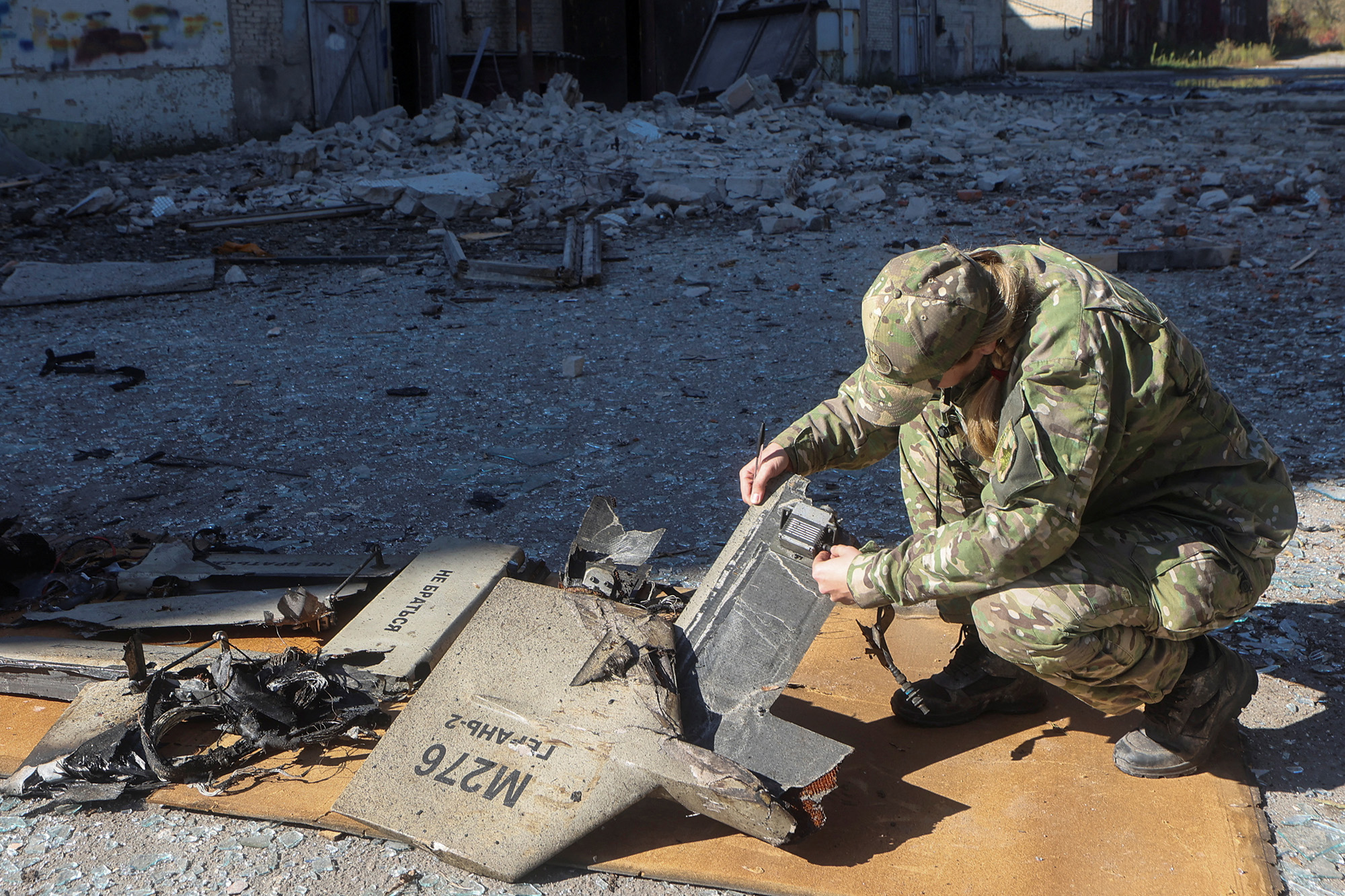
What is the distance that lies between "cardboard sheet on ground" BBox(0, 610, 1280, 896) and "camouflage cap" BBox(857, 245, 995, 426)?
0.84m

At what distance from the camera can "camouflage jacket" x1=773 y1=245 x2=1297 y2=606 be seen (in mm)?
1681

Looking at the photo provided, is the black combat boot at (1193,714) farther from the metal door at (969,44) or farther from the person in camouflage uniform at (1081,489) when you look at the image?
the metal door at (969,44)

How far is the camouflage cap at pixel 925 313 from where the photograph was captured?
1.68m

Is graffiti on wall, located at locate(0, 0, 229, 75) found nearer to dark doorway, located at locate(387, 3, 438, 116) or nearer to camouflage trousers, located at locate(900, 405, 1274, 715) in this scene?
dark doorway, located at locate(387, 3, 438, 116)

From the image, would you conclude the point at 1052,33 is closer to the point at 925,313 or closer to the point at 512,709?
the point at 925,313

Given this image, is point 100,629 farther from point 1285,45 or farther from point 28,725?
point 1285,45

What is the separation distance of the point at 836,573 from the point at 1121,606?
0.50 metres

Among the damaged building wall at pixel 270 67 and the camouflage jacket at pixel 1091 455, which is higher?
the damaged building wall at pixel 270 67

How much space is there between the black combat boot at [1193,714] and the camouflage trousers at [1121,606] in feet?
0.17

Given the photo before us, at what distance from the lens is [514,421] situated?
4301 mm

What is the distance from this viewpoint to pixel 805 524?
83.0 inches

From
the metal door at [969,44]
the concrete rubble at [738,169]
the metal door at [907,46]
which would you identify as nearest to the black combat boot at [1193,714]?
the concrete rubble at [738,169]

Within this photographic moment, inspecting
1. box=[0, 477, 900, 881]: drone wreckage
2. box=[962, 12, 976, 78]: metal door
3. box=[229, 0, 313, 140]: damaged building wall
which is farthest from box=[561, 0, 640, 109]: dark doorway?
box=[0, 477, 900, 881]: drone wreckage

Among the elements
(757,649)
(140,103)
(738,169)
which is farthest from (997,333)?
(140,103)
